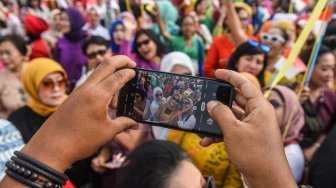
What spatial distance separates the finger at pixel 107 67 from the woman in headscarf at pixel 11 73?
2495 millimetres

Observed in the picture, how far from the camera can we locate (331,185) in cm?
174

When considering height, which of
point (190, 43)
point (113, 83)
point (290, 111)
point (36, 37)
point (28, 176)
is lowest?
point (36, 37)

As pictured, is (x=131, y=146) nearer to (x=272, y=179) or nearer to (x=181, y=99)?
(x=181, y=99)

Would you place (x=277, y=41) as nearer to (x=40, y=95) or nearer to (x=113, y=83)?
(x=40, y=95)

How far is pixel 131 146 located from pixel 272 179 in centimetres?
172

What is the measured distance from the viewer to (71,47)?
4766mm

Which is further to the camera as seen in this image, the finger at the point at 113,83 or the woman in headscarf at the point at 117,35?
the woman in headscarf at the point at 117,35

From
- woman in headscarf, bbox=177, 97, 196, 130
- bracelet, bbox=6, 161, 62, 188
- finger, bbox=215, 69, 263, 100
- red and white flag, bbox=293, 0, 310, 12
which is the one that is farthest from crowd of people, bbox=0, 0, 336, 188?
red and white flag, bbox=293, 0, 310, 12

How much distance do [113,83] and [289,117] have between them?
1754 mm

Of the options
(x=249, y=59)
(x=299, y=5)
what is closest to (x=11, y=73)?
(x=249, y=59)

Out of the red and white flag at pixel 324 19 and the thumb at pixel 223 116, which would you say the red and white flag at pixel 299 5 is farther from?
the thumb at pixel 223 116

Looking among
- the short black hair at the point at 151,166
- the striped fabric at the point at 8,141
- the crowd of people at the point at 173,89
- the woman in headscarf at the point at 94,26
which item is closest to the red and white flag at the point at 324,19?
the crowd of people at the point at 173,89

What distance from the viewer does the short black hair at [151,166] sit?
4.65ft

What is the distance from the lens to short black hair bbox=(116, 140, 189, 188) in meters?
1.42
